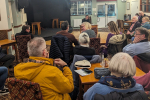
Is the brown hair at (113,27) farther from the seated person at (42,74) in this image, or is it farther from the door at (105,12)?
the door at (105,12)

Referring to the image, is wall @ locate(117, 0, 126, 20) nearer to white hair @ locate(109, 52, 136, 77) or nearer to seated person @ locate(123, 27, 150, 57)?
seated person @ locate(123, 27, 150, 57)

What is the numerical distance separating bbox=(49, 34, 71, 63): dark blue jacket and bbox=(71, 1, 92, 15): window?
33.7 ft

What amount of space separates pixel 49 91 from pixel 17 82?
325mm

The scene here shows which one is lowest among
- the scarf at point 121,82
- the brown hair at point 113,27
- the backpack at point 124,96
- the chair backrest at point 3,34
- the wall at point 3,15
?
the backpack at point 124,96

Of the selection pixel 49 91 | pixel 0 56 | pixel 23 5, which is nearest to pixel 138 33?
pixel 49 91

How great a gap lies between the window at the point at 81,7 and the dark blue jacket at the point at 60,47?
1027 cm

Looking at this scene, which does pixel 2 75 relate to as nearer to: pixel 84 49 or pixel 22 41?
pixel 84 49

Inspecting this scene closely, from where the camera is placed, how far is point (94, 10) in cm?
1360

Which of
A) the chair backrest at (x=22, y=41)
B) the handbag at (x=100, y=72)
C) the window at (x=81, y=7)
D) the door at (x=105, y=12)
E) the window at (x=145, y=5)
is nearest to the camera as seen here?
the handbag at (x=100, y=72)

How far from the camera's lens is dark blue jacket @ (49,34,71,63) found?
363cm

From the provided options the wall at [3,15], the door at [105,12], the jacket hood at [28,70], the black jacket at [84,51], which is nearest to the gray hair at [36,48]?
the jacket hood at [28,70]

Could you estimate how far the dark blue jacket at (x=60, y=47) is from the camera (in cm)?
363

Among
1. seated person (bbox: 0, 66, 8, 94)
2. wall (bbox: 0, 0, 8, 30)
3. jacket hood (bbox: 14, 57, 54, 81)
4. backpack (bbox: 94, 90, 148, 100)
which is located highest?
wall (bbox: 0, 0, 8, 30)

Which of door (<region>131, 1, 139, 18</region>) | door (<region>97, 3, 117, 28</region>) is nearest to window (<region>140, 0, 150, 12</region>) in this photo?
door (<region>131, 1, 139, 18</region>)
